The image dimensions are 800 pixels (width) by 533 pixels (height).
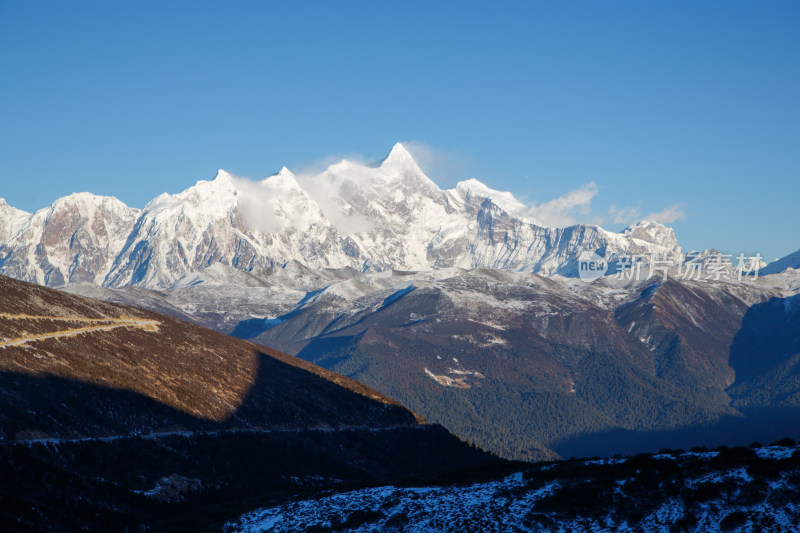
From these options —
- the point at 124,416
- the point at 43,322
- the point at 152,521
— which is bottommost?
the point at 152,521

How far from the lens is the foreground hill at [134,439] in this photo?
103688mm

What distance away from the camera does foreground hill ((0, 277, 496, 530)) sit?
4082 inches

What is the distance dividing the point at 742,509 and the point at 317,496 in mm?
46270

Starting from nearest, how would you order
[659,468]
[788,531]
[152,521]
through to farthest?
[788,531] → [659,468] → [152,521]

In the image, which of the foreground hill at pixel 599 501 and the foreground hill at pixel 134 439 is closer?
the foreground hill at pixel 599 501

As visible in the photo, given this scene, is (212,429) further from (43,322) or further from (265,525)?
(265,525)

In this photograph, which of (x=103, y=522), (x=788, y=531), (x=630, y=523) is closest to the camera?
(x=788, y=531)

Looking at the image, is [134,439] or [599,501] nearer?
[599,501]

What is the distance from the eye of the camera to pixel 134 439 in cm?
13625

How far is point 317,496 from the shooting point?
9944cm

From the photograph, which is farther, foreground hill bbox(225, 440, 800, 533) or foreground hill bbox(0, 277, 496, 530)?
foreground hill bbox(0, 277, 496, 530)

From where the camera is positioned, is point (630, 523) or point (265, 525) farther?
point (265, 525)

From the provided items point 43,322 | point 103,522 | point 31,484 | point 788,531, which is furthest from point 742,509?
point 43,322

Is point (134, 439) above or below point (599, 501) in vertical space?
above
